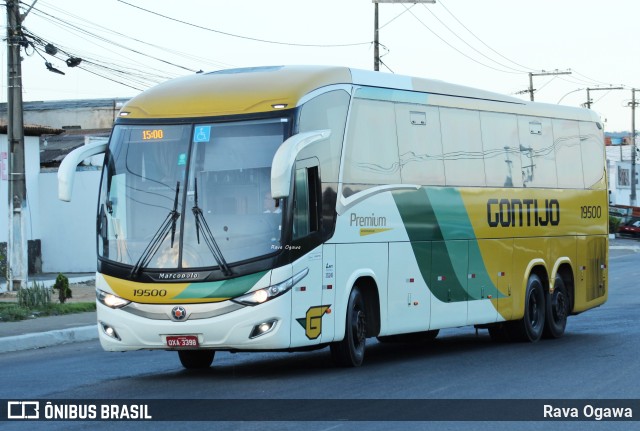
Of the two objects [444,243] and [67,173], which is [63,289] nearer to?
[444,243]

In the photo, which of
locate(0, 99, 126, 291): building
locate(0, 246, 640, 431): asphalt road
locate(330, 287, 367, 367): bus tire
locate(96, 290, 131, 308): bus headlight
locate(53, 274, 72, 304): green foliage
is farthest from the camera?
locate(0, 99, 126, 291): building

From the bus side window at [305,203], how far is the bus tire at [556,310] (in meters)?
7.17

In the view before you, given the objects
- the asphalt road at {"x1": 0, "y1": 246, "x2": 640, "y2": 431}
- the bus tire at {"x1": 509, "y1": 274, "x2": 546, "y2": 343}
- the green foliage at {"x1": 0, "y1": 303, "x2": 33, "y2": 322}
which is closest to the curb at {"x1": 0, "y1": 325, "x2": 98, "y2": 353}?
the asphalt road at {"x1": 0, "y1": 246, "x2": 640, "y2": 431}

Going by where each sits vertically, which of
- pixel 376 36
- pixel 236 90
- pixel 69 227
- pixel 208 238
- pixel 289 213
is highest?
pixel 376 36

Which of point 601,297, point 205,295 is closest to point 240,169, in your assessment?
point 205,295

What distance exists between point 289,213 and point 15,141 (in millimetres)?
17670

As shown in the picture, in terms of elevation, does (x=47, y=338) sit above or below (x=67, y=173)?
below

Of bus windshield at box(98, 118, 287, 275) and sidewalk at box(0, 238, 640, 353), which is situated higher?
bus windshield at box(98, 118, 287, 275)

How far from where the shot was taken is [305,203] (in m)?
13.9

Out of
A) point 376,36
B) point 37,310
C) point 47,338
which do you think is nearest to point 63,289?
point 37,310

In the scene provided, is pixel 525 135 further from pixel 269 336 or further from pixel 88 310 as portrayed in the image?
pixel 88 310

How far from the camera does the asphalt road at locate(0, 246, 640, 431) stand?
1116cm

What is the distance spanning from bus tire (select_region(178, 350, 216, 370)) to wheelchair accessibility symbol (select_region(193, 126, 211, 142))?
287 cm

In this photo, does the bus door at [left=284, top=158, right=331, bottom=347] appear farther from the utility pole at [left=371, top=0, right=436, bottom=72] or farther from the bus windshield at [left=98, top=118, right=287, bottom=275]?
the utility pole at [left=371, top=0, right=436, bottom=72]
